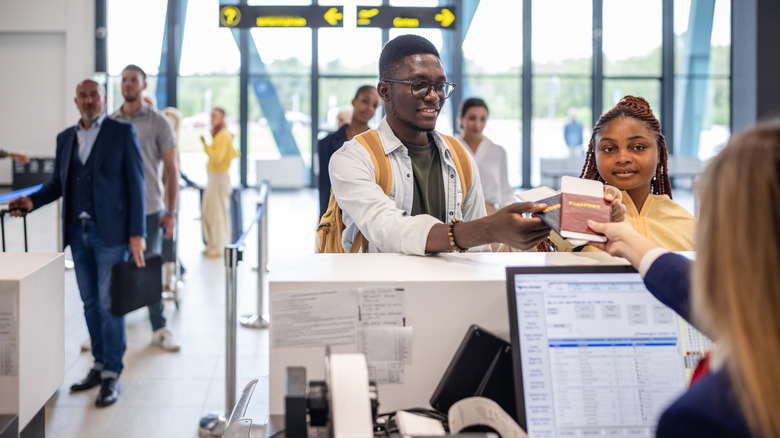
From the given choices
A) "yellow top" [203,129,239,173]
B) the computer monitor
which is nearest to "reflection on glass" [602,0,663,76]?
"yellow top" [203,129,239,173]

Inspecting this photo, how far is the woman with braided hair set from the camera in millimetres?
1940

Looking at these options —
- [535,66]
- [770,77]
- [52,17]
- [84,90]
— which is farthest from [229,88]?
[84,90]

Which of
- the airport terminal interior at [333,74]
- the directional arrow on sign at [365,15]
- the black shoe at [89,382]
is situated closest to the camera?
the black shoe at [89,382]

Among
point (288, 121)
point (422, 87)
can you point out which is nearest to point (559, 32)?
point (288, 121)

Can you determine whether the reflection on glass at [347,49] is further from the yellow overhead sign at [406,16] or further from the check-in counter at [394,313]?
the check-in counter at [394,313]

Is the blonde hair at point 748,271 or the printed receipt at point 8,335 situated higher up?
the blonde hair at point 748,271

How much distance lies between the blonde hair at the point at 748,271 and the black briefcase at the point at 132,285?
327 centimetres

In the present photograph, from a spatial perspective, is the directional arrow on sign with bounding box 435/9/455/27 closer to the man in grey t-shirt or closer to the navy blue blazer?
the man in grey t-shirt

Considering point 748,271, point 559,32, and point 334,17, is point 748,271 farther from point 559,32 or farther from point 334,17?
point 559,32

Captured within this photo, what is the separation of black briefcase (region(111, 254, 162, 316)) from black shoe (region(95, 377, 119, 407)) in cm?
38

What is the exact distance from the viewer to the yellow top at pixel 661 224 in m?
1.89

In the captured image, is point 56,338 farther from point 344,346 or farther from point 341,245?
point 344,346

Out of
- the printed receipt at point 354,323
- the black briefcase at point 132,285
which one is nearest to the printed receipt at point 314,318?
the printed receipt at point 354,323

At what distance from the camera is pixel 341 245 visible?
2275mm
